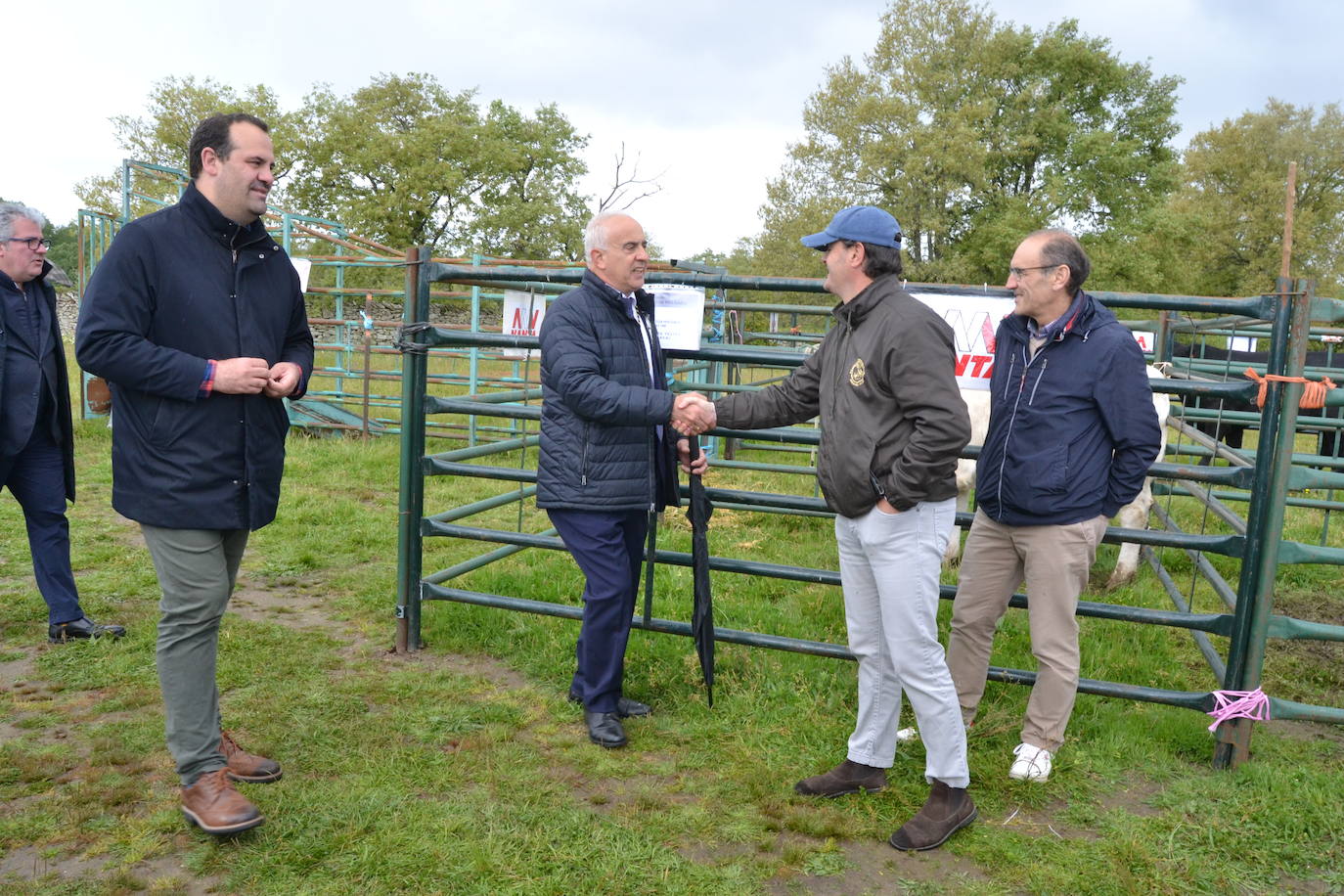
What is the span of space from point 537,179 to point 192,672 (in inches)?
1393

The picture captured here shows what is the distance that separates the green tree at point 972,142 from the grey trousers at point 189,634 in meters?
27.7

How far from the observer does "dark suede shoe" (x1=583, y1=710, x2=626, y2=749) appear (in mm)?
3225

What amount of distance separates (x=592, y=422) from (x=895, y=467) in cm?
102

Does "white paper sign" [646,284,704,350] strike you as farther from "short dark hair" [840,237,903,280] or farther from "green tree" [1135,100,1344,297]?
"green tree" [1135,100,1344,297]

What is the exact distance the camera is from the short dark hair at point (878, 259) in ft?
8.70

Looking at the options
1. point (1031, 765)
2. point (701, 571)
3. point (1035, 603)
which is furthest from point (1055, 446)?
point (701, 571)

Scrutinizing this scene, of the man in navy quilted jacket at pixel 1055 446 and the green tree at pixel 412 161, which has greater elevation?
the green tree at pixel 412 161

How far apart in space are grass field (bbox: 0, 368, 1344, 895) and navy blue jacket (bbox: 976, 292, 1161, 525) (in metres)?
0.90

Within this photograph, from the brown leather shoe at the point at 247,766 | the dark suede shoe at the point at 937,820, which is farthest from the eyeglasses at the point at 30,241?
the dark suede shoe at the point at 937,820

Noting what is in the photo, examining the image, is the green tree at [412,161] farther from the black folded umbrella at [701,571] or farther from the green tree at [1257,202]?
the black folded umbrella at [701,571]

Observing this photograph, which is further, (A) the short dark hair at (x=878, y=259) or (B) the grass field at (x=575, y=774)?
(A) the short dark hair at (x=878, y=259)

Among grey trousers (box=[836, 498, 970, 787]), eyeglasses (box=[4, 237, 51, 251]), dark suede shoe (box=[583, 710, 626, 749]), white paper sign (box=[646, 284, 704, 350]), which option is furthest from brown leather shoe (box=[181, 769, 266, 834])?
eyeglasses (box=[4, 237, 51, 251])

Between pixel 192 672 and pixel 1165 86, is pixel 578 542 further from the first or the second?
pixel 1165 86

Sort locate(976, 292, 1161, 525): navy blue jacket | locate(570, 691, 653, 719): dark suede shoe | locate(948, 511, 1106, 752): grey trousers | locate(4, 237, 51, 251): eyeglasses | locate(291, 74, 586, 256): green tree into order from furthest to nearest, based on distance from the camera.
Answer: locate(291, 74, 586, 256): green tree
locate(4, 237, 51, 251): eyeglasses
locate(570, 691, 653, 719): dark suede shoe
locate(948, 511, 1106, 752): grey trousers
locate(976, 292, 1161, 525): navy blue jacket
